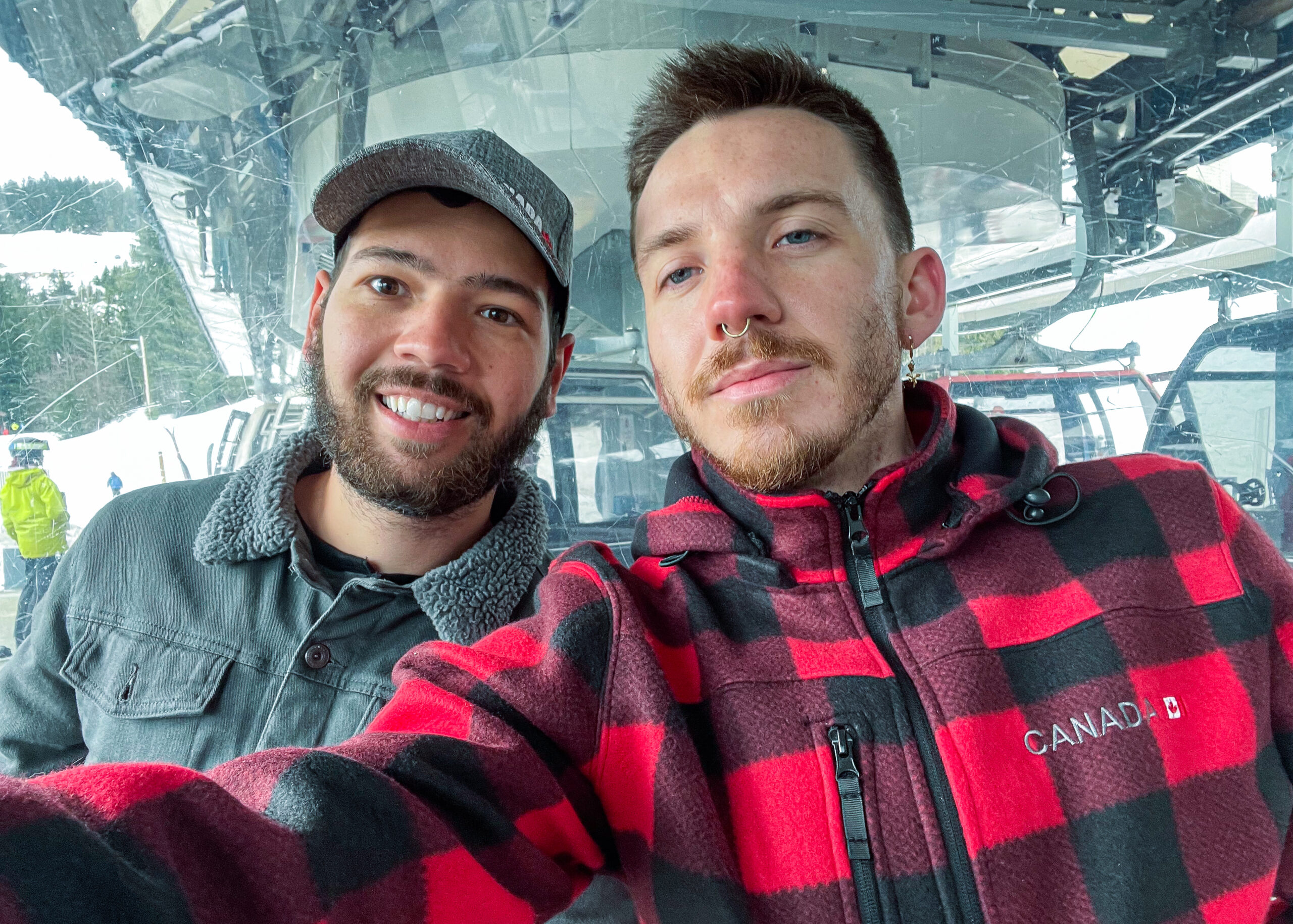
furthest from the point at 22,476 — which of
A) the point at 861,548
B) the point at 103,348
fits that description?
the point at 861,548

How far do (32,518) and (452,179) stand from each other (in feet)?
2.72

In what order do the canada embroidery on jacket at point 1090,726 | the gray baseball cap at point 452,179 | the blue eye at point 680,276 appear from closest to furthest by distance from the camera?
the canada embroidery on jacket at point 1090,726
the blue eye at point 680,276
the gray baseball cap at point 452,179

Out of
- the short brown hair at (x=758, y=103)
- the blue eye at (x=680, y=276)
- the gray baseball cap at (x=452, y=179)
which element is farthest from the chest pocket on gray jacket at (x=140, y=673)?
the short brown hair at (x=758, y=103)

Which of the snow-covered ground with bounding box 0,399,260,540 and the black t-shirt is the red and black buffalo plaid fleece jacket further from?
the snow-covered ground with bounding box 0,399,260,540

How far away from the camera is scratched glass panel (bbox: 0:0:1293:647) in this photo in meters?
1.18

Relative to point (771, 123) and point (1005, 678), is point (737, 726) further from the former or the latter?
point (771, 123)

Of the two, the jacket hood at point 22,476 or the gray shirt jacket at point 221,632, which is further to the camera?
the jacket hood at point 22,476

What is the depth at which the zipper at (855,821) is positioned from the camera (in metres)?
0.67

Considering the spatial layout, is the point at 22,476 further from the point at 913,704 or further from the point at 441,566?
the point at 913,704

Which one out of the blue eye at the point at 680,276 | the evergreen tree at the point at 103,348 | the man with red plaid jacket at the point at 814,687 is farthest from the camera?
the evergreen tree at the point at 103,348

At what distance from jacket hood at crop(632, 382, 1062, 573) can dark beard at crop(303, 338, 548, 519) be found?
0.89 feet

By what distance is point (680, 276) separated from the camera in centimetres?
98

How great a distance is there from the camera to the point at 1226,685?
2.58 feet

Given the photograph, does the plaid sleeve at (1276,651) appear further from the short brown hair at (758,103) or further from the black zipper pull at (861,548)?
the short brown hair at (758,103)
